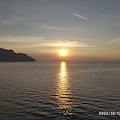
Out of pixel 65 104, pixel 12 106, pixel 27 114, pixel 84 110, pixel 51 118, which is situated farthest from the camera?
pixel 65 104

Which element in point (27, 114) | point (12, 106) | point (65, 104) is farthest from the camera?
point (65, 104)

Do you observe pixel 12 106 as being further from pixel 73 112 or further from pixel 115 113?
pixel 115 113

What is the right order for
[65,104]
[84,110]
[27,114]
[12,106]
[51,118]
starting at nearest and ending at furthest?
[51,118], [27,114], [84,110], [12,106], [65,104]

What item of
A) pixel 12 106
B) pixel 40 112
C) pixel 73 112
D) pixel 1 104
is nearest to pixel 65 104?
pixel 73 112

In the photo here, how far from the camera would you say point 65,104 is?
26984mm

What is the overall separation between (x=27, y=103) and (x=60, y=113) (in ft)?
27.9

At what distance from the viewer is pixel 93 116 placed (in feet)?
68.9

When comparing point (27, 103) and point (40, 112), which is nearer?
point (40, 112)

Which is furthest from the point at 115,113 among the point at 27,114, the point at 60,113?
the point at 27,114

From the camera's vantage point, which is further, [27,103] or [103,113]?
[27,103]

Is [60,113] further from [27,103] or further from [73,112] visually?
[27,103]

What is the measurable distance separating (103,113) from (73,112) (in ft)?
16.5

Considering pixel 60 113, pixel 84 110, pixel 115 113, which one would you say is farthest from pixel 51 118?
Result: pixel 115 113

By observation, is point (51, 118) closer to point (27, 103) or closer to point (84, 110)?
point (84, 110)
